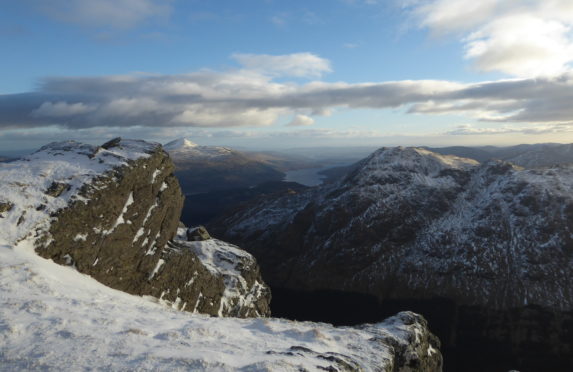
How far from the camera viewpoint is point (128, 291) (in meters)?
40.2

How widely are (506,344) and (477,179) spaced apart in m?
82.0

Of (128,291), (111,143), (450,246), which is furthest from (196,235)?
(450,246)

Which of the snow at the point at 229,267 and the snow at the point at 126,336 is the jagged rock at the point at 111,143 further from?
the snow at the point at 126,336

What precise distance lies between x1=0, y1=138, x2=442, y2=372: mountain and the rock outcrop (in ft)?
0.45

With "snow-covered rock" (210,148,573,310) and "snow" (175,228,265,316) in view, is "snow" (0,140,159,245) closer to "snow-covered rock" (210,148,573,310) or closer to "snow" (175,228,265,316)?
"snow" (175,228,265,316)

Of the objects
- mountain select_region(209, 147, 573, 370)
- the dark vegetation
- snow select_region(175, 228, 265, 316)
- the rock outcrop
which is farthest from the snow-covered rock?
the rock outcrop

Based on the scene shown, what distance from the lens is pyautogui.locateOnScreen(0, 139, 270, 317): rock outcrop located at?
33.6 m

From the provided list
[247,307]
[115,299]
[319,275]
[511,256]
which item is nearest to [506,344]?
[511,256]

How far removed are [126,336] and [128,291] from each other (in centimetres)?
2403

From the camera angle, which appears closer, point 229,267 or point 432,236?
point 229,267

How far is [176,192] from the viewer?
53.8 meters

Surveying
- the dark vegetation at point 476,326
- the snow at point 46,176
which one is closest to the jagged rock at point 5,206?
the snow at point 46,176

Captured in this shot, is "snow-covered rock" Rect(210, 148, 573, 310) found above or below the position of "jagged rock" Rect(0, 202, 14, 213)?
below

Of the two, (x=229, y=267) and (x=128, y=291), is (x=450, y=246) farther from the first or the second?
(x=128, y=291)
